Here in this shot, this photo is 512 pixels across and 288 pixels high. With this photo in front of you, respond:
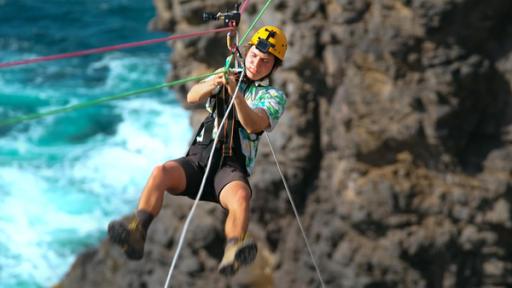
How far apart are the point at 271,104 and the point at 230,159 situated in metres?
0.65

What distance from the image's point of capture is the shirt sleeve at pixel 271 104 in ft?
24.6

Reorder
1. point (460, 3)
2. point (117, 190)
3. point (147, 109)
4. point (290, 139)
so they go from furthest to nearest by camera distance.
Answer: point (147, 109), point (117, 190), point (290, 139), point (460, 3)

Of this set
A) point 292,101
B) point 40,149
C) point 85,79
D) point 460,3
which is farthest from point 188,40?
point 85,79

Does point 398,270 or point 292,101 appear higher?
point 292,101

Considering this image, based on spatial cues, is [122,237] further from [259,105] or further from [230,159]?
[259,105]

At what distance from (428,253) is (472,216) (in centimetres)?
121

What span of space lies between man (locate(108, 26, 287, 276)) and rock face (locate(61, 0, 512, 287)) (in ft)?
29.4

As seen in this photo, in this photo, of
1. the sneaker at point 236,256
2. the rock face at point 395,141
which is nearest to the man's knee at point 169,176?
the sneaker at point 236,256

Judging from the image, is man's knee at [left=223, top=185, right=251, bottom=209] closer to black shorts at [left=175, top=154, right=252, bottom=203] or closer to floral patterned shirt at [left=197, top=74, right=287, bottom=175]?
black shorts at [left=175, top=154, right=252, bottom=203]

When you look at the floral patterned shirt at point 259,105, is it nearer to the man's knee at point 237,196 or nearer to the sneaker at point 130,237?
the man's knee at point 237,196

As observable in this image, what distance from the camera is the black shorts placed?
7602mm

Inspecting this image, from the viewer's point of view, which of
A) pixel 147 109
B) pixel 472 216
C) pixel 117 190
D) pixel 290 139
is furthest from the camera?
pixel 147 109

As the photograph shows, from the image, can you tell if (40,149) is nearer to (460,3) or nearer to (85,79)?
(85,79)

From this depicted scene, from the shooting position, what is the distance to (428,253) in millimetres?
17578
